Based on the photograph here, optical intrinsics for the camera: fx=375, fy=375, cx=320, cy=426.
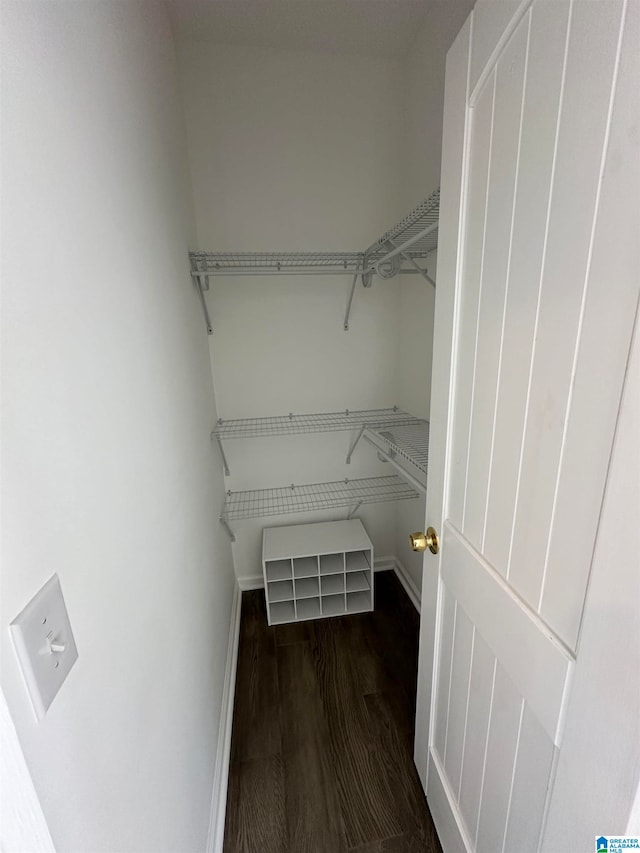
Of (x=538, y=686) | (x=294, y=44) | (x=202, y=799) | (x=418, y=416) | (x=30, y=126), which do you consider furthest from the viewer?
(x=418, y=416)

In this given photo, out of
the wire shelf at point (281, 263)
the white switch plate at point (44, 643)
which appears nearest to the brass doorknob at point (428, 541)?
the white switch plate at point (44, 643)

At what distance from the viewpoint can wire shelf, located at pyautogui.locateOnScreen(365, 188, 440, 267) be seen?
1214 mm

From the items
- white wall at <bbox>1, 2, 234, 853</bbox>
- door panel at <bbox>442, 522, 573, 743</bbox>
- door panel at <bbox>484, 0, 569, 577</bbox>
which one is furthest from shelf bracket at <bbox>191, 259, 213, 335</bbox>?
door panel at <bbox>442, 522, 573, 743</bbox>

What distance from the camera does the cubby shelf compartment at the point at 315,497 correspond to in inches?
76.0

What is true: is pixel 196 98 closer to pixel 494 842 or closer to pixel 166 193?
pixel 166 193

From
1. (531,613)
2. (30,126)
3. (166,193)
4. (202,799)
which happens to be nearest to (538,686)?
(531,613)

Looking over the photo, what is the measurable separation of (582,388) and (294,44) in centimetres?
194

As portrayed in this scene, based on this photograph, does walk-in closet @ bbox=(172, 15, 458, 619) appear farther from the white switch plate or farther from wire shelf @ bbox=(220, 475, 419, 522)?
the white switch plate

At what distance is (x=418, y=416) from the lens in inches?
74.6

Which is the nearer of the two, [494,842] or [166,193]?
[494,842]

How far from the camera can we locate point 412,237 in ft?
4.66

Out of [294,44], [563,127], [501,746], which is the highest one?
[294,44]

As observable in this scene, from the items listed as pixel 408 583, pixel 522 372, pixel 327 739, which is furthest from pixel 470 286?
pixel 408 583

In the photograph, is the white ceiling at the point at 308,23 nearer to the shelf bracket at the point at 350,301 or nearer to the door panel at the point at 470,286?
the shelf bracket at the point at 350,301
